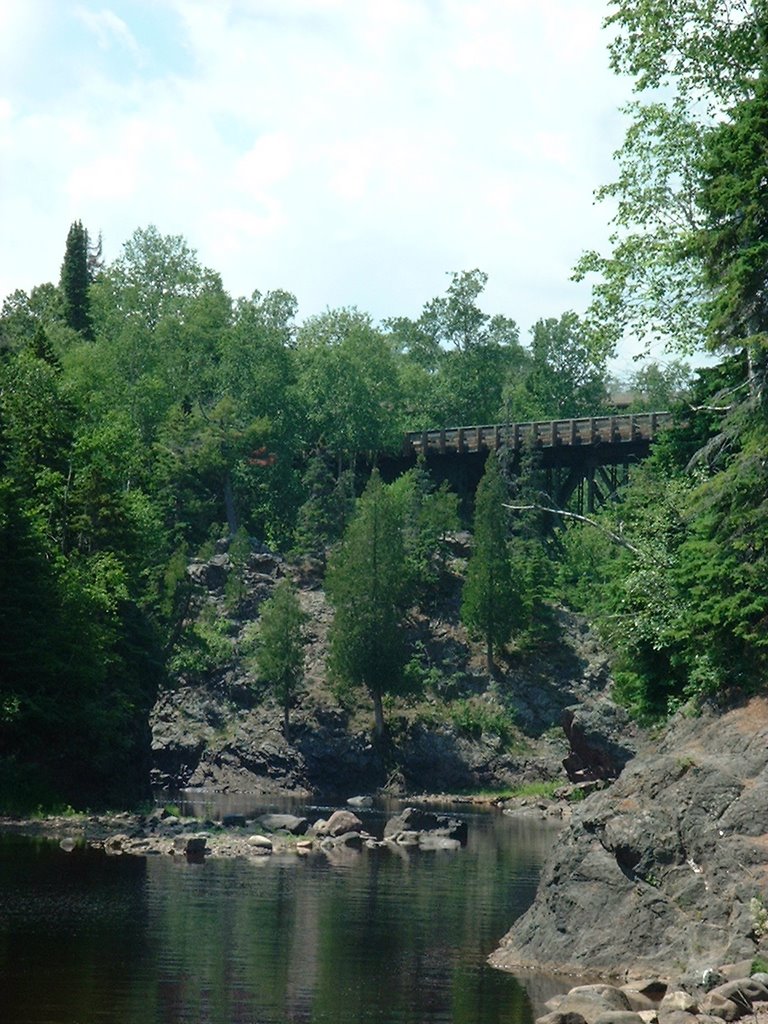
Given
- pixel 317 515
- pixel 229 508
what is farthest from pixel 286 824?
pixel 229 508

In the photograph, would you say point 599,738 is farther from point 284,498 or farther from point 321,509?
point 284,498

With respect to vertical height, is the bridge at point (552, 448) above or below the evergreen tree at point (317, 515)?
above

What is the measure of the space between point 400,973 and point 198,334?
85.4 m

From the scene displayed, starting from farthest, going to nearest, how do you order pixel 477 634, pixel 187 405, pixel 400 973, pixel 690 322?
pixel 187 405 → pixel 477 634 → pixel 690 322 → pixel 400 973

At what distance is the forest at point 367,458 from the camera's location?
110 ft

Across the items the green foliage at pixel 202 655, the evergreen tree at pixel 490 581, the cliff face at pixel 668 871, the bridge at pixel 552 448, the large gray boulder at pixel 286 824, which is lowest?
the large gray boulder at pixel 286 824

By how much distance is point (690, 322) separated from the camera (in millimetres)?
36531

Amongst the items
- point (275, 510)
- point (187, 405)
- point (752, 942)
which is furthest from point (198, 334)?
point (752, 942)

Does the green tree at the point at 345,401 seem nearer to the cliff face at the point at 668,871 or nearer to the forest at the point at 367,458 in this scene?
the forest at the point at 367,458

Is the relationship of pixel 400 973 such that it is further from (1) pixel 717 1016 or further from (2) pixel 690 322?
(2) pixel 690 322

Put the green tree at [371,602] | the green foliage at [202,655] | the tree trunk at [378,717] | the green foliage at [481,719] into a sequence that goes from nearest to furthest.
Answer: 1. the green tree at [371,602]
2. the tree trunk at [378,717]
3. the green foliage at [481,719]
4. the green foliage at [202,655]

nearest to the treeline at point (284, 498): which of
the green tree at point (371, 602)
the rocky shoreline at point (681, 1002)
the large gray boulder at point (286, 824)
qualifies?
the green tree at point (371, 602)

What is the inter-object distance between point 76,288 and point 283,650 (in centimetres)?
5014

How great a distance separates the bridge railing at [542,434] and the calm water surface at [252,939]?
52789mm
